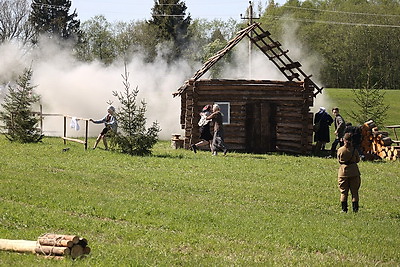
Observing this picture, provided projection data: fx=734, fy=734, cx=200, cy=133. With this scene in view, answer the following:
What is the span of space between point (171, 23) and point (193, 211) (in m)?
69.4

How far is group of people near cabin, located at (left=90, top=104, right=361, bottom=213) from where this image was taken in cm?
1590

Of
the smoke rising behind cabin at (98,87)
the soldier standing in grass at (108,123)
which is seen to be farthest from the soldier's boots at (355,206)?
the smoke rising behind cabin at (98,87)

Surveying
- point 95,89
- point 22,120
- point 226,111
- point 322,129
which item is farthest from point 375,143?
point 95,89

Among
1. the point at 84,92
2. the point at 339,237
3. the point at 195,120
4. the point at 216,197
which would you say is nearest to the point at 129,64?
the point at 84,92

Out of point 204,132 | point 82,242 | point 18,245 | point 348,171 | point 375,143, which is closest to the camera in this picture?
point 82,242

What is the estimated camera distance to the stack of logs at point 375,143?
93.9 ft

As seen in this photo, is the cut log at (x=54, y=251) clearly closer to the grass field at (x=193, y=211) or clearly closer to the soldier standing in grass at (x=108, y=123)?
the grass field at (x=193, y=211)

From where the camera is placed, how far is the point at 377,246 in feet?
41.0

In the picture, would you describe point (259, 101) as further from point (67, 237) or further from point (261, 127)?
point (67, 237)

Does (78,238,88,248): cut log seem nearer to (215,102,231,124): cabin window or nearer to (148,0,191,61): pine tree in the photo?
(215,102,231,124): cabin window

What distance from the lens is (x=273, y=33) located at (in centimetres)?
7106

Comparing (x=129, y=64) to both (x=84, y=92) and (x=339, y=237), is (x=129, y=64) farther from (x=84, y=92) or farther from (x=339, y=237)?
(x=339, y=237)

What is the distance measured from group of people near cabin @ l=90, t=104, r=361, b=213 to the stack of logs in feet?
4.28

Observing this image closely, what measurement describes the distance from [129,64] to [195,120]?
682 inches
